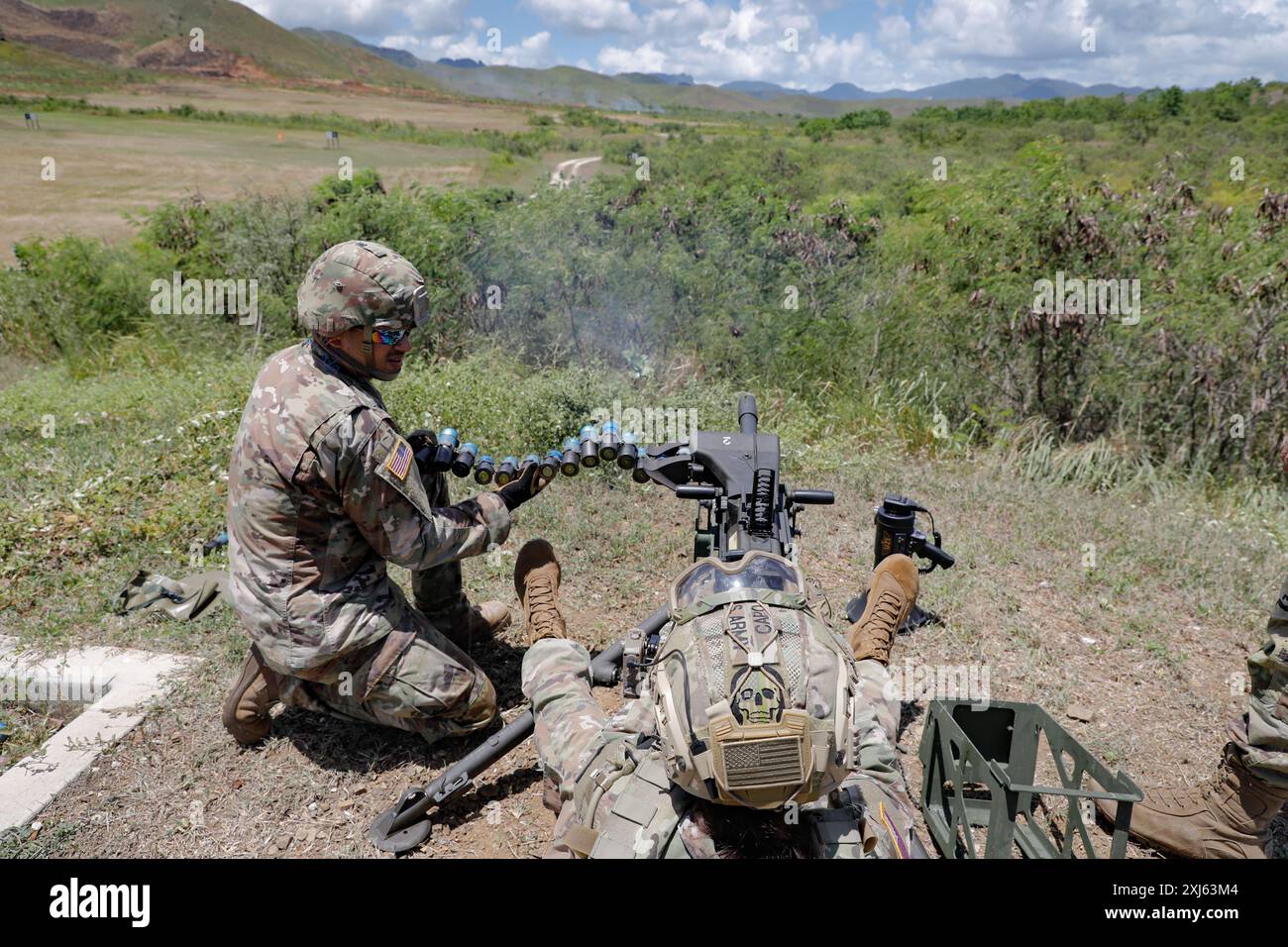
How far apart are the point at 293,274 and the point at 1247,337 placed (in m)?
9.93

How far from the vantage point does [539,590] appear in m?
3.43

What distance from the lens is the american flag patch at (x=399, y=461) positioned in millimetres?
3230

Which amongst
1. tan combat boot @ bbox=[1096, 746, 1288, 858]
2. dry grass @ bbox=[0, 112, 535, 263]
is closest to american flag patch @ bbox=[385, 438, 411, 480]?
tan combat boot @ bbox=[1096, 746, 1288, 858]

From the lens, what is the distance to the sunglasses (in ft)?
10.7

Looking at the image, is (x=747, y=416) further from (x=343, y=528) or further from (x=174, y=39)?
(x=174, y=39)

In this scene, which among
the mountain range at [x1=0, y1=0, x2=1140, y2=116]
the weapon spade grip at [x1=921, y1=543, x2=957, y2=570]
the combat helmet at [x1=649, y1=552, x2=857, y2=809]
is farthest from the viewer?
the mountain range at [x1=0, y1=0, x2=1140, y2=116]

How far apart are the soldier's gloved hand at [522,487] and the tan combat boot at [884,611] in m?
1.54

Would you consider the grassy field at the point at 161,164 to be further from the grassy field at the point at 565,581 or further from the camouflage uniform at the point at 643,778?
the camouflage uniform at the point at 643,778

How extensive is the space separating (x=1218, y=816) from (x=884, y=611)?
1547 mm

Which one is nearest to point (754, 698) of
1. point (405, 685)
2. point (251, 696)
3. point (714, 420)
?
point (405, 685)

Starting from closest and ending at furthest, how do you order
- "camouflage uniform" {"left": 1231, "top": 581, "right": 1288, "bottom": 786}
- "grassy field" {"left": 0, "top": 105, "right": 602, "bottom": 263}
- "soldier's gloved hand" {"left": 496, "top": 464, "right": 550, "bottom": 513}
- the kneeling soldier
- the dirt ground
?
"camouflage uniform" {"left": 1231, "top": 581, "right": 1288, "bottom": 786}
the kneeling soldier
the dirt ground
"soldier's gloved hand" {"left": 496, "top": 464, "right": 550, "bottom": 513}
"grassy field" {"left": 0, "top": 105, "right": 602, "bottom": 263}

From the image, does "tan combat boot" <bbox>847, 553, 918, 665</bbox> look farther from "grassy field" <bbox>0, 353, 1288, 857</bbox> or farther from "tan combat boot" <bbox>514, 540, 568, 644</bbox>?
"tan combat boot" <bbox>514, 540, 568, 644</bbox>
